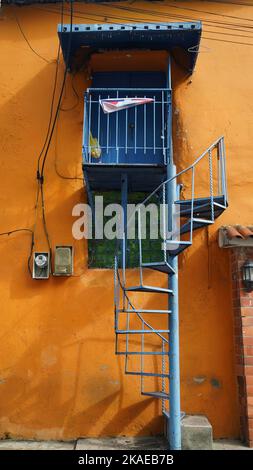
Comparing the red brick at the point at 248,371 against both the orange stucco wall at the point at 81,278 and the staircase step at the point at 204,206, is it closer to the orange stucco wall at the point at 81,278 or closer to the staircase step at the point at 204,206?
the orange stucco wall at the point at 81,278

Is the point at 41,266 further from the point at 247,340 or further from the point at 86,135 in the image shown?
the point at 247,340

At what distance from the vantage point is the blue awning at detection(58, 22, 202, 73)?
519 centimetres

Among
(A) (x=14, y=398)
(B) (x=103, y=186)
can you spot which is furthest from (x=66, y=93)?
(A) (x=14, y=398)

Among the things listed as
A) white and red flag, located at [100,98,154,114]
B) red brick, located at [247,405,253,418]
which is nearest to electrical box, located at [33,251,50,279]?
white and red flag, located at [100,98,154,114]

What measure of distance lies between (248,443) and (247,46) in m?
5.08

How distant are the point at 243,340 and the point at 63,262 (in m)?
2.26

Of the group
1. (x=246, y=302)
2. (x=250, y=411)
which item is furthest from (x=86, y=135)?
(x=250, y=411)

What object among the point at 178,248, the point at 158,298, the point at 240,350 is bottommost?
the point at 240,350

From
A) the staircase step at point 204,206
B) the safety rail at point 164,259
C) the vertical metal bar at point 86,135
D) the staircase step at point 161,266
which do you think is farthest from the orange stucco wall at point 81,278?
the staircase step at point 161,266

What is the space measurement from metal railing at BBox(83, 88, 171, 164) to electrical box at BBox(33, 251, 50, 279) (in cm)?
139

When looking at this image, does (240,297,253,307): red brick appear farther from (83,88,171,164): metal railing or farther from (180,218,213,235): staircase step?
(83,88,171,164): metal railing

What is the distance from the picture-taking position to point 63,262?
514cm

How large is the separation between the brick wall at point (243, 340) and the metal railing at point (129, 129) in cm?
165

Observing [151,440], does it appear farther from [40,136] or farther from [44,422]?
[40,136]
